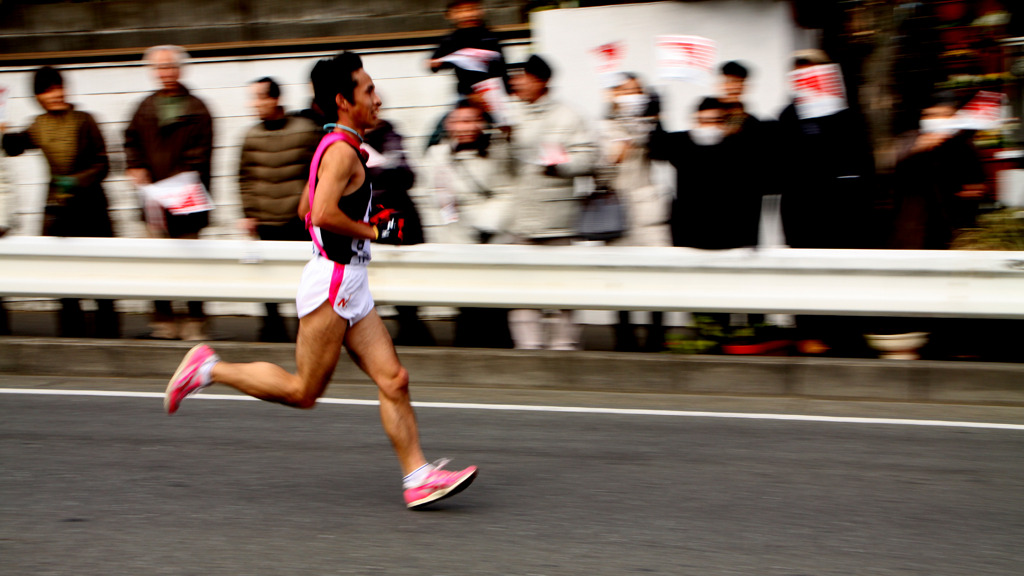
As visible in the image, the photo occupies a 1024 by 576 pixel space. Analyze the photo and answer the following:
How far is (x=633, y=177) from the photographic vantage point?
793 centimetres

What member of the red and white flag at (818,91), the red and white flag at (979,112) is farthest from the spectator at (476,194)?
the red and white flag at (979,112)

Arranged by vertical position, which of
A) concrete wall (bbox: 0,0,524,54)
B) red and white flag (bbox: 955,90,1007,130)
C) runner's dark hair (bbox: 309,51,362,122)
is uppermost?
concrete wall (bbox: 0,0,524,54)

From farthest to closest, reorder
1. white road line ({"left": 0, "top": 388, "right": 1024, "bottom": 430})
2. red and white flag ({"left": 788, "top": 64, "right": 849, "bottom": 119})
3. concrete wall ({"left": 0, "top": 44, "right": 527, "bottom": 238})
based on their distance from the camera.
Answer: concrete wall ({"left": 0, "top": 44, "right": 527, "bottom": 238}), red and white flag ({"left": 788, "top": 64, "right": 849, "bottom": 119}), white road line ({"left": 0, "top": 388, "right": 1024, "bottom": 430})

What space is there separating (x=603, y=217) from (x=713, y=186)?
29.6 inches

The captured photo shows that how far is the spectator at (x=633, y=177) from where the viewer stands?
7.77 meters

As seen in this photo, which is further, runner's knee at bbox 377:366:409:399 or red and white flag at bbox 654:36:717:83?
red and white flag at bbox 654:36:717:83

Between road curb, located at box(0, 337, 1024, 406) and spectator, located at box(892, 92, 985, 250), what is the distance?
3.16ft

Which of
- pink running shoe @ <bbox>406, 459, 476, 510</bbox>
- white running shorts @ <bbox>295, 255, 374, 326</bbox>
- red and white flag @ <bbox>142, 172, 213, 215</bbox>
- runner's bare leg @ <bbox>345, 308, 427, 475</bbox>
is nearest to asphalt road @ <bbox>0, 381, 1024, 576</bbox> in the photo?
pink running shoe @ <bbox>406, 459, 476, 510</bbox>

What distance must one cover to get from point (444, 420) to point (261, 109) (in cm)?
279

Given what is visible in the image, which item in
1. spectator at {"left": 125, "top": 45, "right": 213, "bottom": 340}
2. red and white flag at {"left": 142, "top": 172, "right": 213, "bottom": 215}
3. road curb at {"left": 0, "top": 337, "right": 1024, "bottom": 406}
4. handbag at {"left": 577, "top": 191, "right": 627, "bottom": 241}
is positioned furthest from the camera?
spectator at {"left": 125, "top": 45, "right": 213, "bottom": 340}

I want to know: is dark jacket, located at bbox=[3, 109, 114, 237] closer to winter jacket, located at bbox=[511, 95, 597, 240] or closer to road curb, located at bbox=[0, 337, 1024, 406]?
road curb, located at bbox=[0, 337, 1024, 406]

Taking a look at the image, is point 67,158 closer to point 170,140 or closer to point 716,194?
point 170,140

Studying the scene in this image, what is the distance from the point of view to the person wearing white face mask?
24.1 ft

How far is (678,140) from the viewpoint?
7520mm
